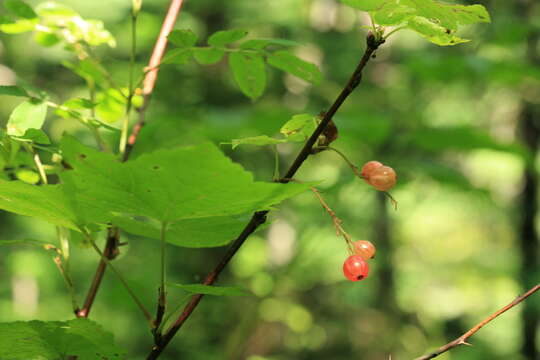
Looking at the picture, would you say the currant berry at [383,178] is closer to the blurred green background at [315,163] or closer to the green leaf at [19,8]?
the green leaf at [19,8]

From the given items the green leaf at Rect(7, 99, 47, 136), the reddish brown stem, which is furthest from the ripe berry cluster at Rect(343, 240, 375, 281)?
the green leaf at Rect(7, 99, 47, 136)

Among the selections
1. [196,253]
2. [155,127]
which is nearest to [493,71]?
[155,127]

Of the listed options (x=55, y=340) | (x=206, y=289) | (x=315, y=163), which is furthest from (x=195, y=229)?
(x=315, y=163)

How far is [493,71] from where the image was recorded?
112 inches

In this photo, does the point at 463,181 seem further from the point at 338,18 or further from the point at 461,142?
the point at 338,18

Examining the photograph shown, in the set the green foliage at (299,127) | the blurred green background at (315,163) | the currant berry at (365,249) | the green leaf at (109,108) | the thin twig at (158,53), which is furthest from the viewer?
the blurred green background at (315,163)

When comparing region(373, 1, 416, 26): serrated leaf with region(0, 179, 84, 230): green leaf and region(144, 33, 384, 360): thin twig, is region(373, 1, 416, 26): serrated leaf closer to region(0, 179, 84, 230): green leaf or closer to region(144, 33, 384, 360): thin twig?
region(144, 33, 384, 360): thin twig

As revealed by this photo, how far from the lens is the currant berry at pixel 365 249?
76cm

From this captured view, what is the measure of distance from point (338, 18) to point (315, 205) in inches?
105

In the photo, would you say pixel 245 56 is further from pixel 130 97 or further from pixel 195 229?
pixel 195 229

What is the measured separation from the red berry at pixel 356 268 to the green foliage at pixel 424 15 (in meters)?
0.33

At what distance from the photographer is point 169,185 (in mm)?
538

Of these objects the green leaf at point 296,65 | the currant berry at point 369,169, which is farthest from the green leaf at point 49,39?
the currant berry at point 369,169

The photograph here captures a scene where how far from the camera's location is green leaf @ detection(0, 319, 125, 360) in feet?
2.15
